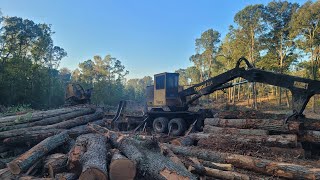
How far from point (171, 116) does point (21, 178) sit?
A: 919cm

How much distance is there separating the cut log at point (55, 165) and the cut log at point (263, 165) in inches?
136

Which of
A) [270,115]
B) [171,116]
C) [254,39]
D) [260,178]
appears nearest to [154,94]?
[171,116]

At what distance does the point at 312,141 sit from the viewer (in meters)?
7.88

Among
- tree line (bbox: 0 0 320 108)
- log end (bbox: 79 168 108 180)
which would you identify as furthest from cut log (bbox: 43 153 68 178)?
tree line (bbox: 0 0 320 108)

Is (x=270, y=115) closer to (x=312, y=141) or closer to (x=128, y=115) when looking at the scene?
(x=312, y=141)

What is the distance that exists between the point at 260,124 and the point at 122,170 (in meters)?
5.39

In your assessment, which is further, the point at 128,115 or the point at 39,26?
the point at 39,26

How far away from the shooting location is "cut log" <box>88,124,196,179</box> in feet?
17.1

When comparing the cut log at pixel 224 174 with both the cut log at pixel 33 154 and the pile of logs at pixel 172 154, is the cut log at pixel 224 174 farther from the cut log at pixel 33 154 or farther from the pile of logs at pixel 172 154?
the cut log at pixel 33 154

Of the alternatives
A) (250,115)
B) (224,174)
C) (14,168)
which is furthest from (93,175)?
(250,115)

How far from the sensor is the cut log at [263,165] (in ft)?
18.1

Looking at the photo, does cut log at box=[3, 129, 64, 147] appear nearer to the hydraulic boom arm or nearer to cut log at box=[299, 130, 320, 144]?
the hydraulic boom arm

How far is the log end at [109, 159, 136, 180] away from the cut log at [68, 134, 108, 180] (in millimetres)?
192

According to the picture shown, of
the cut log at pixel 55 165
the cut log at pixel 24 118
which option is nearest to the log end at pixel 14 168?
the cut log at pixel 55 165
